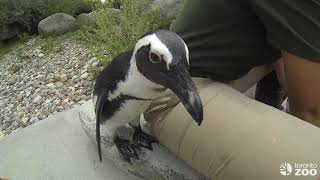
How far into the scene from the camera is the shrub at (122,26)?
10.3 ft

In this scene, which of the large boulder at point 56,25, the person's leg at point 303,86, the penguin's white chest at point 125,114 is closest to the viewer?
the person's leg at point 303,86

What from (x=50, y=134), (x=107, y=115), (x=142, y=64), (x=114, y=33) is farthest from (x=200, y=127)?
(x=114, y=33)

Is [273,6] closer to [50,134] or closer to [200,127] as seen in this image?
[200,127]

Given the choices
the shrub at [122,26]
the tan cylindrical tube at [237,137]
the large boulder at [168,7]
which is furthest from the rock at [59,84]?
the tan cylindrical tube at [237,137]

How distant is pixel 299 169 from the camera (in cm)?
116

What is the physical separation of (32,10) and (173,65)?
11.9ft

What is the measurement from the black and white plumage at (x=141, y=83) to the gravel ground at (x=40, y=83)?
1.42 metres

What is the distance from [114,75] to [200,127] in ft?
0.85

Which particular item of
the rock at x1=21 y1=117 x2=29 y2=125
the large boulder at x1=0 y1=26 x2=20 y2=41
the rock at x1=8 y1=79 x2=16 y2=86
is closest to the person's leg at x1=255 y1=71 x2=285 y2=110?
the rock at x1=21 y1=117 x2=29 y2=125

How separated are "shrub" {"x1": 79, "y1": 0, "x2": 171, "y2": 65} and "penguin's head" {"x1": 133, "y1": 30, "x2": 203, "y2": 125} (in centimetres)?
193

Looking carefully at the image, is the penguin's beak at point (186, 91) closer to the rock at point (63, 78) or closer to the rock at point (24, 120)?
the rock at point (24, 120)

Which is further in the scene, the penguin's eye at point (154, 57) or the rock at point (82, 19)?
the rock at point (82, 19)

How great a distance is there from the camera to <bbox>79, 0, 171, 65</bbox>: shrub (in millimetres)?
3143

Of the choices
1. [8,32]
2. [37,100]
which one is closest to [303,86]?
[37,100]
